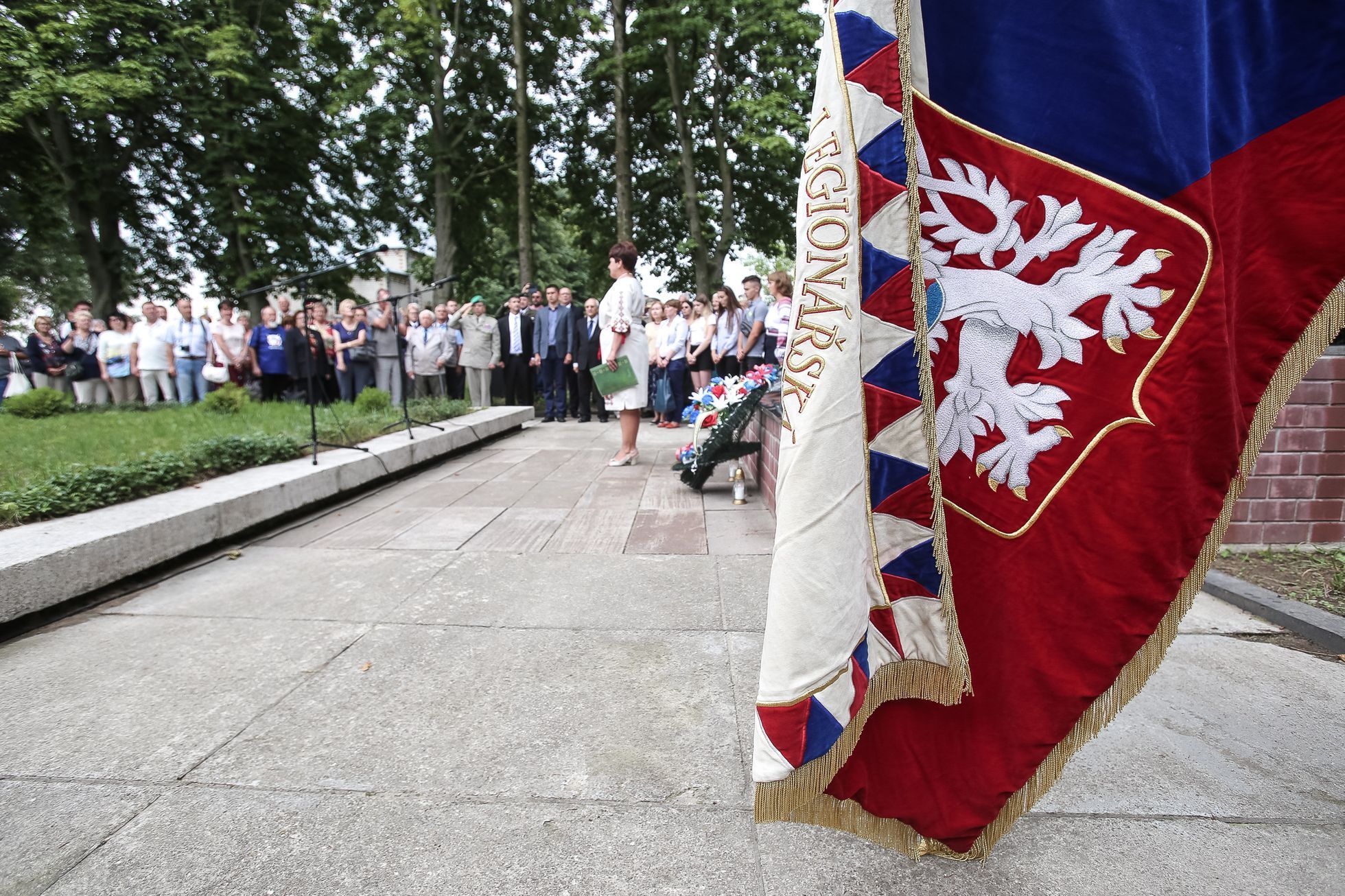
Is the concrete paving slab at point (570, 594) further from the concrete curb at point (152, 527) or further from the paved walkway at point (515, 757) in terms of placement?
the concrete curb at point (152, 527)

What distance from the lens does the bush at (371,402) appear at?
9219mm

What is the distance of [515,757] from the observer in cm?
212

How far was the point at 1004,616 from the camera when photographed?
4.90 feet

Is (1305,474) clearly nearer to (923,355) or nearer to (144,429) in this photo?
(923,355)

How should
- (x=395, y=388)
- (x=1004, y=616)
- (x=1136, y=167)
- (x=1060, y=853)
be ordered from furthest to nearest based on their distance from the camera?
(x=395, y=388)
(x=1060, y=853)
(x=1004, y=616)
(x=1136, y=167)

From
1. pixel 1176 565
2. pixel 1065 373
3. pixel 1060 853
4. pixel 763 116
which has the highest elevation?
pixel 763 116

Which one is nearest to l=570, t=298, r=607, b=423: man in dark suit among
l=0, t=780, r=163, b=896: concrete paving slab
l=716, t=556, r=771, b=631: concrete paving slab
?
l=716, t=556, r=771, b=631: concrete paving slab

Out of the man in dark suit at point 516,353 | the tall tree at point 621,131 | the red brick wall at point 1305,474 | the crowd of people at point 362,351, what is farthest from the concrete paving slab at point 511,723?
the tall tree at point 621,131

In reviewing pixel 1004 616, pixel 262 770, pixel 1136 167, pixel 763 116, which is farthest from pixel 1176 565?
pixel 763 116

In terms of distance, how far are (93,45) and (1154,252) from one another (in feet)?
75.7

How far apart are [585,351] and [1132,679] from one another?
11.1 metres

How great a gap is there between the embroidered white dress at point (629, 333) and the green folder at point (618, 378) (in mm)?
40

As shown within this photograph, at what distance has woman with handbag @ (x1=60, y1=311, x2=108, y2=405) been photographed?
12.3 m

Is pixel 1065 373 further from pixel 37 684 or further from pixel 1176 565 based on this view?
pixel 37 684
